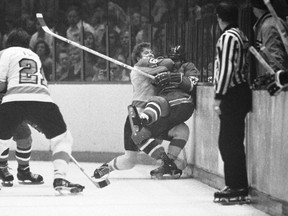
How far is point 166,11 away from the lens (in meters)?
12.8

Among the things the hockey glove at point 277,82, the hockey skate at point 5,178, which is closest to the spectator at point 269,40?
the hockey glove at point 277,82

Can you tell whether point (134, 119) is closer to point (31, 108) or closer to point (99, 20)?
point (31, 108)

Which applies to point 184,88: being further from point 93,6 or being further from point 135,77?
point 93,6

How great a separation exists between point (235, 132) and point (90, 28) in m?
5.35

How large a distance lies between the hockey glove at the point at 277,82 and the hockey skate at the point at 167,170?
3.42 m

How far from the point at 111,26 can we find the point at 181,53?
229 centimetres

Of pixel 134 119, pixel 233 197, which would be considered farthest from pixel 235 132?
pixel 134 119

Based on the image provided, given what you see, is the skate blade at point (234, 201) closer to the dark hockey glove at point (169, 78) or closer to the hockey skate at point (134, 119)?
the hockey skate at point (134, 119)

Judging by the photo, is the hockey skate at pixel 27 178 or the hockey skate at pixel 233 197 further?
the hockey skate at pixel 27 178

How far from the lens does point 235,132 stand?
8.05 m

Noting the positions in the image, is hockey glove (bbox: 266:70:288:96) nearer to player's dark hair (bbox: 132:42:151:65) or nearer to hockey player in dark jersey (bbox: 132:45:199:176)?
hockey player in dark jersey (bbox: 132:45:199:176)

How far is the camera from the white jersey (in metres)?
9.02

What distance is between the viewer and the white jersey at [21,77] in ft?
29.6

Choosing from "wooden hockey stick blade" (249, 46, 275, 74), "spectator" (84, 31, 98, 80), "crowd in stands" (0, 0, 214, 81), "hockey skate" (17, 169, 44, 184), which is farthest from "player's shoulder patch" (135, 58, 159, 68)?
"wooden hockey stick blade" (249, 46, 275, 74)
